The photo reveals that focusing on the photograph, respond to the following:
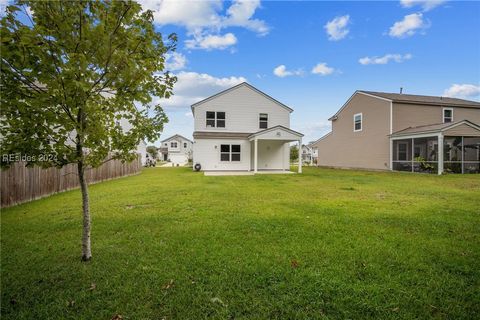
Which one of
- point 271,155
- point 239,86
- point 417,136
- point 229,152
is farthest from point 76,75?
point 417,136

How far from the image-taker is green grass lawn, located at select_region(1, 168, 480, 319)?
2416 millimetres

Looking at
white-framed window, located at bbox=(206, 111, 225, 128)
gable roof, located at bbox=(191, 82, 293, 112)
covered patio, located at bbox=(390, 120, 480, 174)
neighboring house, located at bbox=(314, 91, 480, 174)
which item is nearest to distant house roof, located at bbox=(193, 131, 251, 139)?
white-framed window, located at bbox=(206, 111, 225, 128)

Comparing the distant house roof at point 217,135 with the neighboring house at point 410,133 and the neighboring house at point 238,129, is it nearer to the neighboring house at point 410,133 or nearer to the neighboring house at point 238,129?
the neighboring house at point 238,129

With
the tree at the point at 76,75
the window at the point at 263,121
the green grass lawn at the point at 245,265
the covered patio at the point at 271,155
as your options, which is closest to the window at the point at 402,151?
the covered patio at the point at 271,155

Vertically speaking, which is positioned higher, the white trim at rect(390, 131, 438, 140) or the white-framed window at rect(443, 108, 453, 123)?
the white-framed window at rect(443, 108, 453, 123)

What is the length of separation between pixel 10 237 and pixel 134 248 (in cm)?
267

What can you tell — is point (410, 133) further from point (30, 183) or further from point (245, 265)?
point (30, 183)

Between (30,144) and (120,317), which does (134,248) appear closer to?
(120,317)

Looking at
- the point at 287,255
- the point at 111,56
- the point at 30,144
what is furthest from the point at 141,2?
the point at 287,255

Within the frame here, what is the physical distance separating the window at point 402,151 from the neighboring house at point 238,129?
9.34 metres

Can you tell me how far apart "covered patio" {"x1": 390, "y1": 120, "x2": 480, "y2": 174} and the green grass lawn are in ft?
42.8

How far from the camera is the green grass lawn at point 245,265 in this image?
7.93 ft

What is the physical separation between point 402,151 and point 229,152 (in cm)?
1489

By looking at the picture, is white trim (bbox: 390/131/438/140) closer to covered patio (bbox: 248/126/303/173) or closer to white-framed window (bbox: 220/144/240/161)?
covered patio (bbox: 248/126/303/173)
